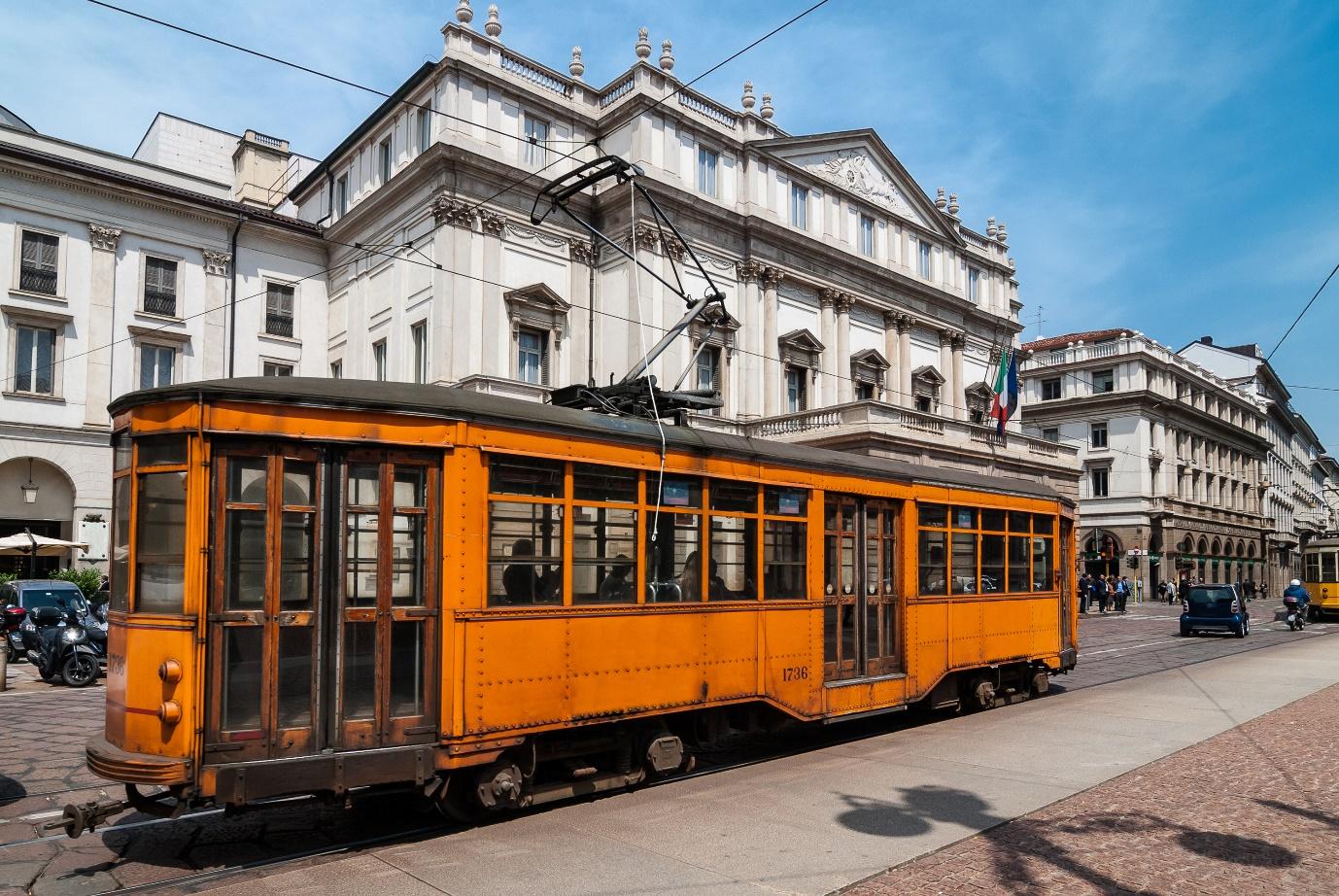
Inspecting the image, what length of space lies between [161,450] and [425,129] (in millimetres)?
25164

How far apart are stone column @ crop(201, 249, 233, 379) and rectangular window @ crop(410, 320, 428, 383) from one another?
7.09m

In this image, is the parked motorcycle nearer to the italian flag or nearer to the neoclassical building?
the neoclassical building

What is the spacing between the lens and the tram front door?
251 inches

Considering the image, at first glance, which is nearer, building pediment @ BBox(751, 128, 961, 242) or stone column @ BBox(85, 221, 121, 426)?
stone column @ BBox(85, 221, 121, 426)

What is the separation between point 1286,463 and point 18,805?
102963 millimetres

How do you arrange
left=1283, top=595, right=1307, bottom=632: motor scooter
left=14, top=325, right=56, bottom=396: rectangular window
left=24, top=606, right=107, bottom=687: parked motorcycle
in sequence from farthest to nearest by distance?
left=1283, top=595, right=1307, bottom=632: motor scooter → left=14, top=325, right=56, bottom=396: rectangular window → left=24, top=606, right=107, bottom=687: parked motorcycle

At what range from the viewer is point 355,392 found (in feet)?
22.5

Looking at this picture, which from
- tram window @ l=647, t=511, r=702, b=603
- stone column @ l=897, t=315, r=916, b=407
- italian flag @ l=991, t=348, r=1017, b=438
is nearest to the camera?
tram window @ l=647, t=511, r=702, b=603

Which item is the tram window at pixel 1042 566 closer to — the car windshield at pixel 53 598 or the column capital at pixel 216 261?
the car windshield at pixel 53 598

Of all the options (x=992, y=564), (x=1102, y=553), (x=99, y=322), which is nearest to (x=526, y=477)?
(x=992, y=564)

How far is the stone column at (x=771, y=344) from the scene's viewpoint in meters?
35.1

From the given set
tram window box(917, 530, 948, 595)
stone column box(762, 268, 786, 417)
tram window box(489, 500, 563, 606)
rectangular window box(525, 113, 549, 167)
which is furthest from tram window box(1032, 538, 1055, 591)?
stone column box(762, 268, 786, 417)

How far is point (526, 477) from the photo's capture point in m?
7.50

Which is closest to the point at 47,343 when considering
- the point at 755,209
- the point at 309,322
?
the point at 309,322
